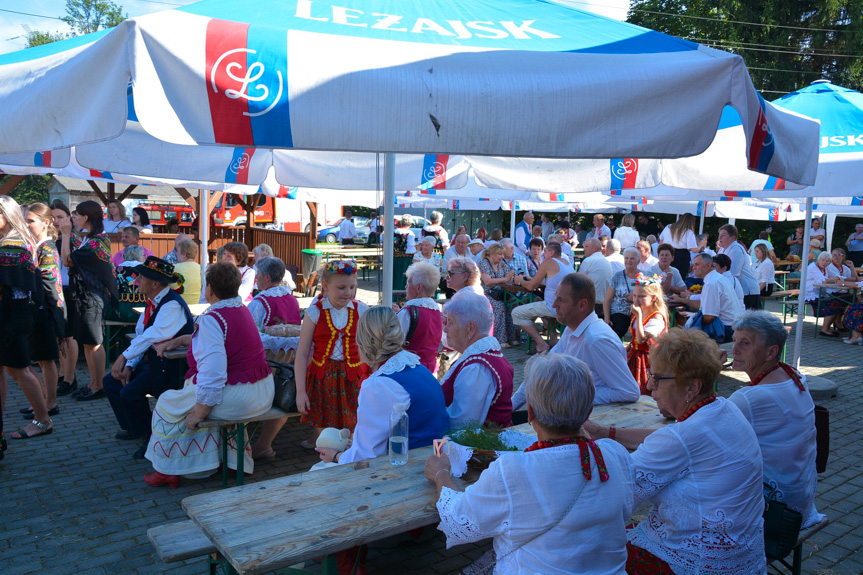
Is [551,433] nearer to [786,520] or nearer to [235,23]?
[786,520]

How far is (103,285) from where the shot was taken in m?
6.08

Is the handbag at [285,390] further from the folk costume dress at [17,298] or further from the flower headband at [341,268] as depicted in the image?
the folk costume dress at [17,298]

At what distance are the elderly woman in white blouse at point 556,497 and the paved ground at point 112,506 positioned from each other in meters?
1.69

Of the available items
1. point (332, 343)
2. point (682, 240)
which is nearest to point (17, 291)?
point (332, 343)

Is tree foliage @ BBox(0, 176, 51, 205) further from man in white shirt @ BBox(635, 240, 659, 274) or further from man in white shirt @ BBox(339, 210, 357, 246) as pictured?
man in white shirt @ BBox(635, 240, 659, 274)

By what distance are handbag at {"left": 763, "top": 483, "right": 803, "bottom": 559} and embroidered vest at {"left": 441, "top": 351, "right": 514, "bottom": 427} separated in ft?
4.26

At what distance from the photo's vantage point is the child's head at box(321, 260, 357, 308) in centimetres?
433

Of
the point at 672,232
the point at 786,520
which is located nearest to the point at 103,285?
the point at 786,520

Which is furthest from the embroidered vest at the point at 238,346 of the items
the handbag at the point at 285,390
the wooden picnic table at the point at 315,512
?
the wooden picnic table at the point at 315,512

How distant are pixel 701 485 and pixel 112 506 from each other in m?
3.64

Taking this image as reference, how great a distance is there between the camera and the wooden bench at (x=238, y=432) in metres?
4.17

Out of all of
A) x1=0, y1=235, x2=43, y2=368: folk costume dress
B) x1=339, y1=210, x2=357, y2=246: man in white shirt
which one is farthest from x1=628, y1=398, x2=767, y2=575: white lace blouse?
x1=339, y1=210, x2=357, y2=246: man in white shirt

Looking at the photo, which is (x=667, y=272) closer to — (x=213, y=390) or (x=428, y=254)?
(x=428, y=254)

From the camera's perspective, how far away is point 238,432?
4.23 metres
